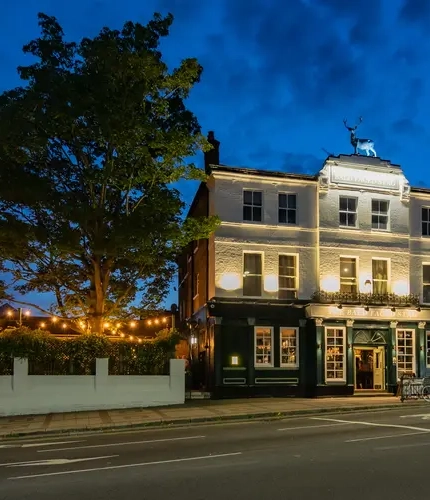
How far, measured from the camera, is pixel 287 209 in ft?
92.8

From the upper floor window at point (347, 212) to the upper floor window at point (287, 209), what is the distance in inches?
88.5

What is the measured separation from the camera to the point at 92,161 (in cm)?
2375

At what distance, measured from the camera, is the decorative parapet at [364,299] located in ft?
90.2

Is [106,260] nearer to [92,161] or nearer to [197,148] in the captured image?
[92,161]

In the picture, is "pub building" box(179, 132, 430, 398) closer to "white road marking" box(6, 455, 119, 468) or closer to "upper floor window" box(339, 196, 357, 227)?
"upper floor window" box(339, 196, 357, 227)

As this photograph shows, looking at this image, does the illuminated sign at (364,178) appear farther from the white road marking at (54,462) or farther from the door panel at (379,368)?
the white road marking at (54,462)

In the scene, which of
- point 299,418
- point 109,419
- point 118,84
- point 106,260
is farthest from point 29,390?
point 118,84

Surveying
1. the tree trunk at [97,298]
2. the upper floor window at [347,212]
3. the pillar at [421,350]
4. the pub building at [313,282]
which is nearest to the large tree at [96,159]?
the tree trunk at [97,298]

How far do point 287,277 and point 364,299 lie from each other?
359cm

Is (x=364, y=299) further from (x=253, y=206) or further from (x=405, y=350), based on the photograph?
(x=253, y=206)

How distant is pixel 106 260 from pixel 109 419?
23.4 ft

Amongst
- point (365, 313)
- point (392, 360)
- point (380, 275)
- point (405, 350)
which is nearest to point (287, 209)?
point (380, 275)

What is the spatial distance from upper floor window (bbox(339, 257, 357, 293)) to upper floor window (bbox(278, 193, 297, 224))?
2.98 m

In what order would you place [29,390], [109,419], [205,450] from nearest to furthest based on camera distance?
[205,450]
[109,419]
[29,390]
